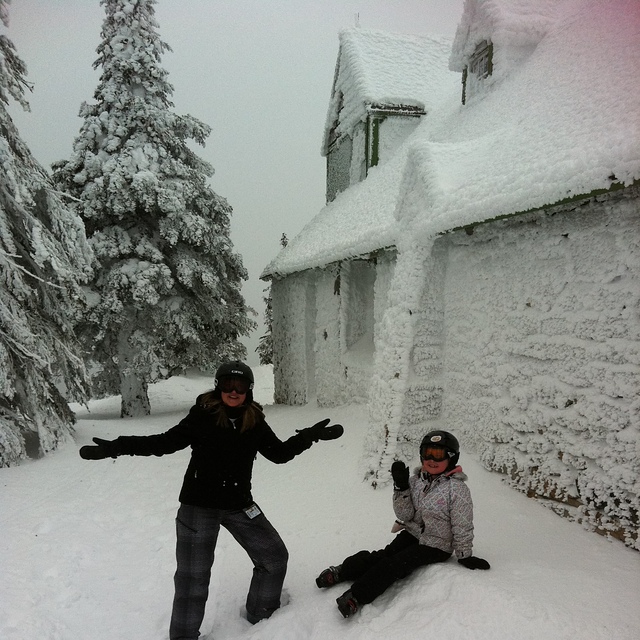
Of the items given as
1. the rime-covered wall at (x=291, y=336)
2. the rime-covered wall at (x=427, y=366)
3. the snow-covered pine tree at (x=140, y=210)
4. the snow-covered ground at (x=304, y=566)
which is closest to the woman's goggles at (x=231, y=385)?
the snow-covered ground at (x=304, y=566)

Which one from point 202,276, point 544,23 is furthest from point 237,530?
point 544,23

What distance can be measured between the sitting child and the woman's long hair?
1.06 meters

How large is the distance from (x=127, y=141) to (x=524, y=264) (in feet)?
30.8

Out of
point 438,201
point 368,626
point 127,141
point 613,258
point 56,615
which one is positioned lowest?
point 56,615

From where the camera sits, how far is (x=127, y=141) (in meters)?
10.6

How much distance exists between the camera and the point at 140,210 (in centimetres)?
1104

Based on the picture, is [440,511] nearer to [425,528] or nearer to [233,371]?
[425,528]

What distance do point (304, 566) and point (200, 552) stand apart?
4.41ft

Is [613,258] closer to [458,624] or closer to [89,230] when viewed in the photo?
[458,624]

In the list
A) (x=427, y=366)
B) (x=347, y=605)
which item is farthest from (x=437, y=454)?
(x=427, y=366)

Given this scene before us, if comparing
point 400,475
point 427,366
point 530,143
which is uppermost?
point 530,143

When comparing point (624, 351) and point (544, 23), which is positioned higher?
point (544, 23)

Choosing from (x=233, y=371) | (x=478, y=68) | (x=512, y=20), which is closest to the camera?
(x=233, y=371)

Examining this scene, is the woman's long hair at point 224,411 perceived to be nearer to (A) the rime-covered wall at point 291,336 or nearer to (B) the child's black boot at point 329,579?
(B) the child's black boot at point 329,579
